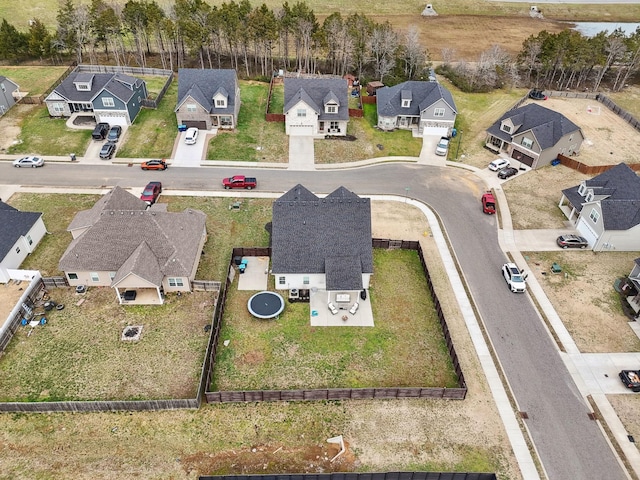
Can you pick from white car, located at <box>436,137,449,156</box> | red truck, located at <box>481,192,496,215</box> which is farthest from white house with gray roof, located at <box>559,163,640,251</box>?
white car, located at <box>436,137,449,156</box>

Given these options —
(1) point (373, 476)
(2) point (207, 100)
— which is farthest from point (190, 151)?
(1) point (373, 476)

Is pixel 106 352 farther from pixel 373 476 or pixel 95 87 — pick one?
pixel 95 87

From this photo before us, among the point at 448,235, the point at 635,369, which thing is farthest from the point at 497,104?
the point at 635,369

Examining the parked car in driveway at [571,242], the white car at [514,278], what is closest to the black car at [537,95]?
the parked car in driveway at [571,242]

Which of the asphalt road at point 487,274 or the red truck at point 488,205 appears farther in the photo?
the red truck at point 488,205

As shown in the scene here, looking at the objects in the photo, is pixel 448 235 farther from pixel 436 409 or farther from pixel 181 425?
pixel 181 425

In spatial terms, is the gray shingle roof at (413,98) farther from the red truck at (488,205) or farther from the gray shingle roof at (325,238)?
the gray shingle roof at (325,238)
